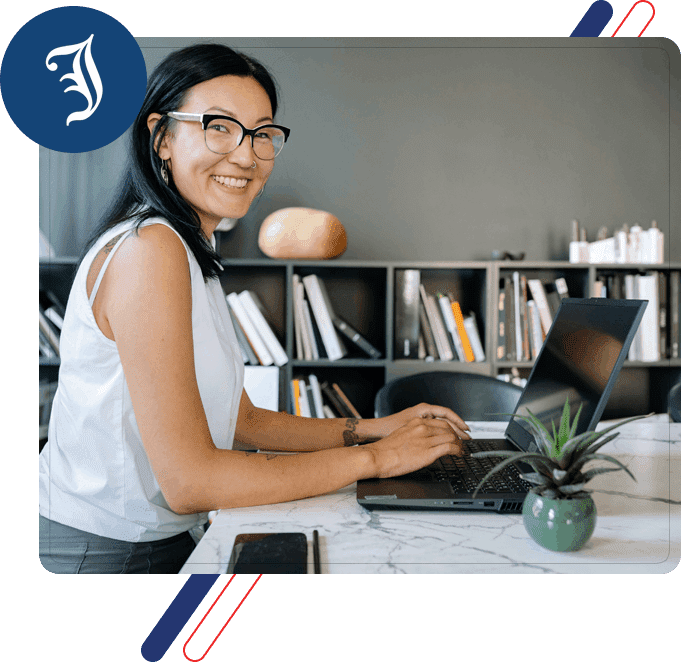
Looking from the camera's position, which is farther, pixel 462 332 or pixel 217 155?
pixel 462 332

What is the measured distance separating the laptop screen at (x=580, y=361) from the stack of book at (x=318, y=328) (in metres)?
0.70

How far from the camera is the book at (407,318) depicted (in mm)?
1859

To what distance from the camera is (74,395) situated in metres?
0.82

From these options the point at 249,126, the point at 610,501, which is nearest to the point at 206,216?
the point at 249,126

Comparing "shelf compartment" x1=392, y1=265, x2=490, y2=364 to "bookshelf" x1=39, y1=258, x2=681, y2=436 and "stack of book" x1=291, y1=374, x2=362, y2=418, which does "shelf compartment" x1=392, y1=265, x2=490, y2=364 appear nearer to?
"bookshelf" x1=39, y1=258, x2=681, y2=436

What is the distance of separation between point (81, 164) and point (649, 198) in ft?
4.84

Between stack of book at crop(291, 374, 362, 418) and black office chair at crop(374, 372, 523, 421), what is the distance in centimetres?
16

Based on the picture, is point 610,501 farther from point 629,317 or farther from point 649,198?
point 649,198

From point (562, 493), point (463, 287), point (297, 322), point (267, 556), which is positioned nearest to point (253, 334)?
point (297, 322)

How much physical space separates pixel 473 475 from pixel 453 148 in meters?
1.10

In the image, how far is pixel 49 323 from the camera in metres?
0.85

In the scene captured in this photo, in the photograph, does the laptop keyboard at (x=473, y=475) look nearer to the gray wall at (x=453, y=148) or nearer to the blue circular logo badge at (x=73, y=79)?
the gray wall at (x=453, y=148)

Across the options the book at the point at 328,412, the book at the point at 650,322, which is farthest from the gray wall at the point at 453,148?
the book at the point at 328,412

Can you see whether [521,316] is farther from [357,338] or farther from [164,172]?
[164,172]
